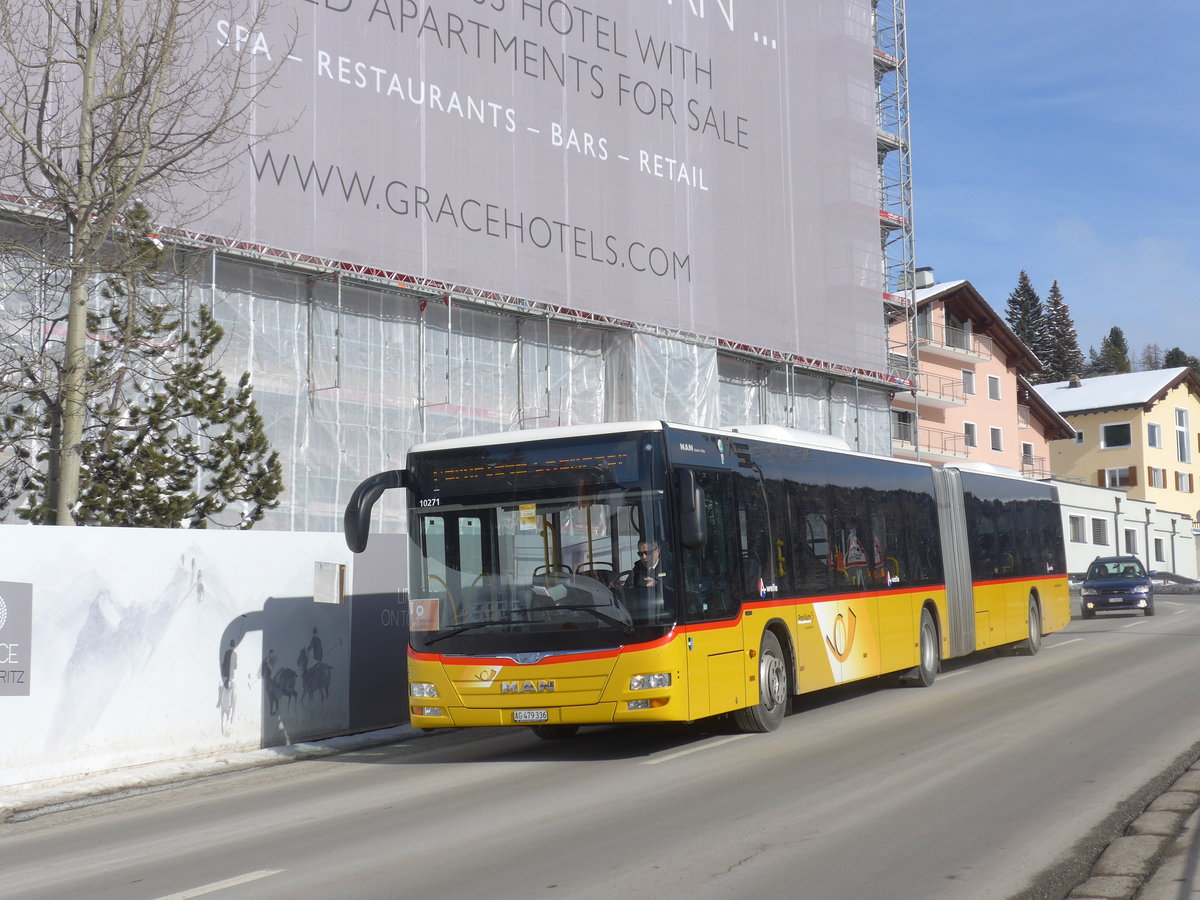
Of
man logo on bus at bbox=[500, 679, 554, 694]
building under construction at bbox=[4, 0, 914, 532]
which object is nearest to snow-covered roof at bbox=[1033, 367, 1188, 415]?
building under construction at bbox=[4, 0, 914, 532]

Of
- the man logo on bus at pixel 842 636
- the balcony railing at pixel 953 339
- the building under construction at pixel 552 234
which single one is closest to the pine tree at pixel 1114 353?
the balcony railing at pixel 953 339

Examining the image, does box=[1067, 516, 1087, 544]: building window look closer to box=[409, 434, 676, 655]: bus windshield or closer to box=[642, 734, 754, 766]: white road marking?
box=[642, 734, 754, 766]: white road marking

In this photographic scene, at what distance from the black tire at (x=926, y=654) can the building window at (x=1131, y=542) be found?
59.2 meters

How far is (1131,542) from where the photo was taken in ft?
242

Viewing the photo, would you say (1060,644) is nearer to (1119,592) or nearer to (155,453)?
(1119,592)

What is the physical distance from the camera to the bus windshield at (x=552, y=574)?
1163 centimetres

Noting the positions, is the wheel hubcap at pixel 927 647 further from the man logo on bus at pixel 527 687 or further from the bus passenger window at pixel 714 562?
the man logo on bus at pixel 527 687

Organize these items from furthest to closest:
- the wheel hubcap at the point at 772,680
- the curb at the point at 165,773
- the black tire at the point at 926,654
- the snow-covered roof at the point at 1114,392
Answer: the snow-covered roof at the point at 1114,392 < the black tire at the point at 926,654 < the wheel hubcap at the point at 772,680 < the curb at the point at 165,773

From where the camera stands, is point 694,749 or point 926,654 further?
point 926,654

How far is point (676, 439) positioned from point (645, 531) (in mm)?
983

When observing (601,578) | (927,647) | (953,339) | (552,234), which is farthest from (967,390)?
(601,578)

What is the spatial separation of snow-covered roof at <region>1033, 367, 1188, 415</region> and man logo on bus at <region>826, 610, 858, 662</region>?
2691 inches

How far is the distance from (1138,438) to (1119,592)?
159 feet

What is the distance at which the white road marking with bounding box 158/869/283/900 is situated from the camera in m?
6.84
